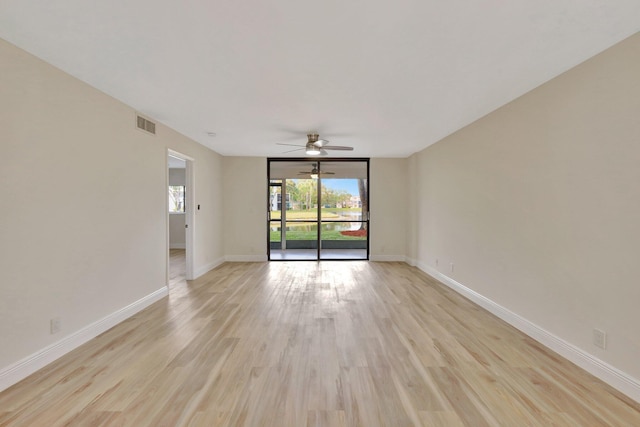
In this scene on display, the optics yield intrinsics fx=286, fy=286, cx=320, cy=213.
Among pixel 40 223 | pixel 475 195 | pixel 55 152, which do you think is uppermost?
pixel 55 152

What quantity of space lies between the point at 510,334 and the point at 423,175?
359 cm

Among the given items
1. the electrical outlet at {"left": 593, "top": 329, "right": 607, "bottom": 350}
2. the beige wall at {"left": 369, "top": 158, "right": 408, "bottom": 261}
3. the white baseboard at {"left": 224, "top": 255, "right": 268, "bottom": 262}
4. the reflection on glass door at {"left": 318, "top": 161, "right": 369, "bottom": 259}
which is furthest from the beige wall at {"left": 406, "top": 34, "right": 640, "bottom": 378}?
the white baseboard at {"left": 224, "top": 255, "right": 268, "bottom": 262}

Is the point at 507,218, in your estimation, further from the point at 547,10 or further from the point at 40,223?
the point at 40,223

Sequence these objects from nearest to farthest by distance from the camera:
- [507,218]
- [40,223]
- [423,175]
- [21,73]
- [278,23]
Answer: [278,23]
[21,73]
[40,223]
[507,218]
[423,175]

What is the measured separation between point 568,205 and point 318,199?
198 inches

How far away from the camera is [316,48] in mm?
2111

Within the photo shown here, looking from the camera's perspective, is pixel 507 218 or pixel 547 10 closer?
pixel 547 10

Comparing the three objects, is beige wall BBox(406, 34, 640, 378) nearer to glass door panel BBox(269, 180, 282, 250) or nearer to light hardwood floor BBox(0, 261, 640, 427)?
light hardwood floor BBox(0, 261, 640, 427)

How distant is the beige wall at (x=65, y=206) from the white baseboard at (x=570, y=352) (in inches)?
168

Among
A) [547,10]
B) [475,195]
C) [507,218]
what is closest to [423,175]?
[475,195]

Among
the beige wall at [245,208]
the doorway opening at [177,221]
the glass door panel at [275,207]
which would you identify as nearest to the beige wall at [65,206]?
the doorway opening at [177,221]

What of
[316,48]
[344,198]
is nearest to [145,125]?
[316,48]

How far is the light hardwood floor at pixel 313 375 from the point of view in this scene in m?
1.73

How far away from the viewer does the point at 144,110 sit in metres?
3.47
